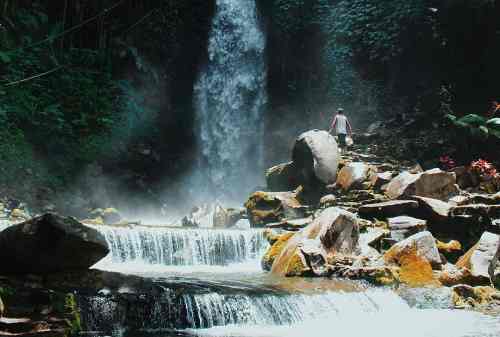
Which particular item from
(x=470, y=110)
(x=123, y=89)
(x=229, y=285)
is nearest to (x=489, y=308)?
(x=229, y=285)

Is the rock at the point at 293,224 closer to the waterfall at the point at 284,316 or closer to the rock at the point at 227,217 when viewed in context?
the rock at the point at 227,217

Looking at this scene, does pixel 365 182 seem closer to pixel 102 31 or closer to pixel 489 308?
pixel 489 308

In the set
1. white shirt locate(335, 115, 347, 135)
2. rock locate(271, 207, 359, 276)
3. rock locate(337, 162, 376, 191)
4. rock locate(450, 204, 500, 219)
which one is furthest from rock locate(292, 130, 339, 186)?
rock locate(450, 204, 500, 219)

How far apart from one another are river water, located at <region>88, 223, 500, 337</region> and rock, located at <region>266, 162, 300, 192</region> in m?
5.32

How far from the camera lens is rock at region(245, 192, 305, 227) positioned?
13398 mm

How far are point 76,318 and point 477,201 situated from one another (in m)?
9.51

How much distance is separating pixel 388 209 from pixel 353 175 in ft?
7.24

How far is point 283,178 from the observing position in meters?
15.1

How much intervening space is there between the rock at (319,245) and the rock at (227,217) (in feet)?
14.0

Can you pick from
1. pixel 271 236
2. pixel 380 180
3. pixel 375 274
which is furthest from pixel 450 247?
pixel 271 236

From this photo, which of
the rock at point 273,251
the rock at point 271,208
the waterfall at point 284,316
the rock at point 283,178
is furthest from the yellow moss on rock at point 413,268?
the rock at point 283,178

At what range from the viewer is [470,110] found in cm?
1762

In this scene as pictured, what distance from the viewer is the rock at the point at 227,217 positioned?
14.4 meters

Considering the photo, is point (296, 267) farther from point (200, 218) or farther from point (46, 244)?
point (200, 218)
